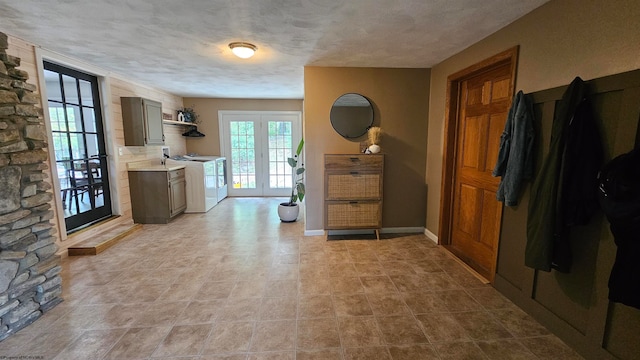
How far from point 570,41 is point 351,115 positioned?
2281 mm

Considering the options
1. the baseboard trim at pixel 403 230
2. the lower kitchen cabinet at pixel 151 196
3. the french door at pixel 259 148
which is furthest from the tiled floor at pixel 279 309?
the french door at pixel 259 148

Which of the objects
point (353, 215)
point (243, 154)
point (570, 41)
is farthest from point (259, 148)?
point (570, 41)

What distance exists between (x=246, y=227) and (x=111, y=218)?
6.40ft

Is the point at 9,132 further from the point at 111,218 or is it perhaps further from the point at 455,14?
the point at 455,14

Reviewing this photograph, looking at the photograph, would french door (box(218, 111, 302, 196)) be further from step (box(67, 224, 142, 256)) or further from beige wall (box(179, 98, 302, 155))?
step (box(67, 224, 142, 256))

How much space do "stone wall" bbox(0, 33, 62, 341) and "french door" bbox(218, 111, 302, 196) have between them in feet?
14.2

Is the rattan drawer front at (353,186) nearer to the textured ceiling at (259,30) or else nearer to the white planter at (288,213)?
the white planter at (288,213)

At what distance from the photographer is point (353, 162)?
3.55m

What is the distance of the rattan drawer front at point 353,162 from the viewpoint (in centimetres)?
352

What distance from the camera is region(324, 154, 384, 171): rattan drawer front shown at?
3.52 m

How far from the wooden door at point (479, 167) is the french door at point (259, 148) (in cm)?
400

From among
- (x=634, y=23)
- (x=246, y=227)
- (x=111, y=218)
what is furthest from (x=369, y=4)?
(x=111, y=218)

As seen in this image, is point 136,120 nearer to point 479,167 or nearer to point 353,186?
point 353,186

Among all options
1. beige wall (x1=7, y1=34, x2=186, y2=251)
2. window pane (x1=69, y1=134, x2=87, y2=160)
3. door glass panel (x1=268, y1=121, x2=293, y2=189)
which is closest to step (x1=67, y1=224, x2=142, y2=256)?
beige wall (x1=7, y1=34, x2=186, y2=251)
